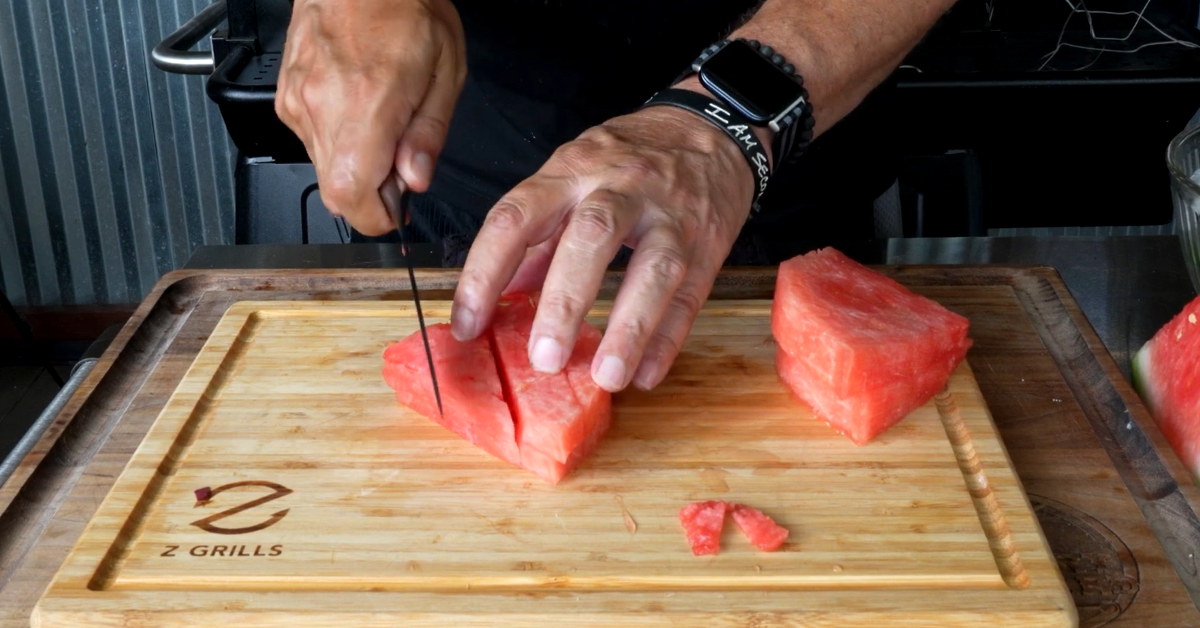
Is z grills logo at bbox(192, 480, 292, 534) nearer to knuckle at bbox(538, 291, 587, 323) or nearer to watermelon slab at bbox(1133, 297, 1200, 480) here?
knuckle at bbox(538, 291, 587, 323)

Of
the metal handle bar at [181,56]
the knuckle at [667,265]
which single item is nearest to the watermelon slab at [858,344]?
the knuckle at [667,265]

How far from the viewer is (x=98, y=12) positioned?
4109 millimetres

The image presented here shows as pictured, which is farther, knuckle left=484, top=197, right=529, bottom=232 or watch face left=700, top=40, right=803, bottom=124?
watch face left=700, top=40, right=803, bottom=124

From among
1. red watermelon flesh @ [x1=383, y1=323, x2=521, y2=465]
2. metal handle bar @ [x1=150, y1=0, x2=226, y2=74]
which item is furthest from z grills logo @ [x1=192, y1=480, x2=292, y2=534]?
metal handle bar @ [x1=150, y1=0, x2=226, y2=74]

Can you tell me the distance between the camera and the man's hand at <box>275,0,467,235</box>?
1.55 m

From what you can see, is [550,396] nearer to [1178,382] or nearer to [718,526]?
[718,526]

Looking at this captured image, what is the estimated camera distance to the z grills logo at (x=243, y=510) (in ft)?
4.66

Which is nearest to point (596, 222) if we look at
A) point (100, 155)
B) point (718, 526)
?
point (718, 526)

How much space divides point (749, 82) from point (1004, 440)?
0.68 m

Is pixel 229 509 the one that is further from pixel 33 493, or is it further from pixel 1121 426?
pixel 1121 426

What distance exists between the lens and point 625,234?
1481 millimetres

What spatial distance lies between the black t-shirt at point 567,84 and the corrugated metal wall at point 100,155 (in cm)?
224

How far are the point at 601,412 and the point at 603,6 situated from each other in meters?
0.97

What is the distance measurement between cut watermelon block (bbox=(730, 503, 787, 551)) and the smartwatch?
62 cm
